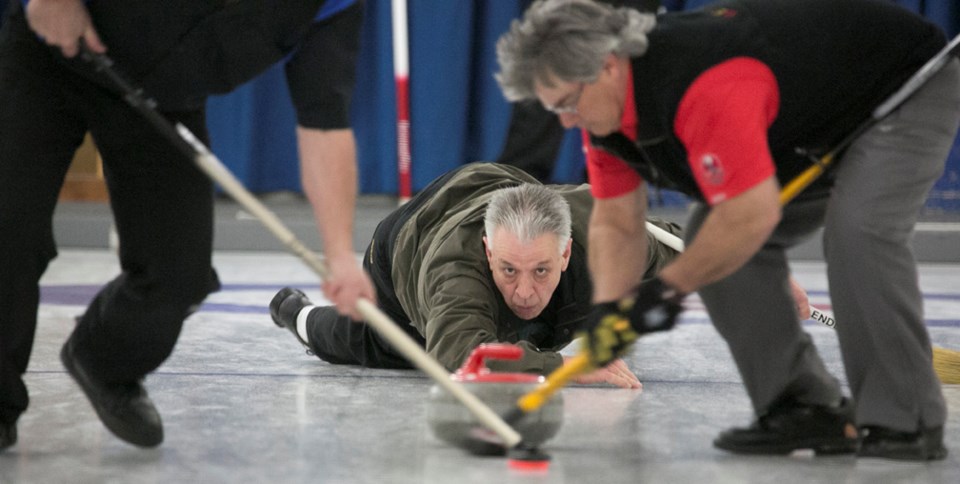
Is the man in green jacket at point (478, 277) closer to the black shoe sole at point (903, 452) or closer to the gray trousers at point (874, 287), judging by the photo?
the gray trousers at point (874, 287)

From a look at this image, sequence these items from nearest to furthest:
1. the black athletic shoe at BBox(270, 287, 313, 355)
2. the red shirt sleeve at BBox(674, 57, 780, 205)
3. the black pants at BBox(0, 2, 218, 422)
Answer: the red shirt sleeve at BBox(674, 57, 780, 205) → the black pants at BBox(0, 2, 218, 422) → the black athletic shoe at BBox(270, 287, 313, 355)

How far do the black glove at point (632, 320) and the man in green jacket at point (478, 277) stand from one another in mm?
863

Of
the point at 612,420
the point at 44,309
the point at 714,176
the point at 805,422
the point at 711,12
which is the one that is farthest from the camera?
the point at 44,309

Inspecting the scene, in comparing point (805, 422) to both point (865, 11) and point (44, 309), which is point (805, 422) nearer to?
point (865, 11)

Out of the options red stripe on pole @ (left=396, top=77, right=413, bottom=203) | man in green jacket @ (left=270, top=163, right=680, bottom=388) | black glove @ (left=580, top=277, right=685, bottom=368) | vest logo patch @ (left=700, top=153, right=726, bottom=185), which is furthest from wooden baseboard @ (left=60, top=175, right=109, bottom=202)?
vest logo patch @ (left=700, top=153, right=726, bottom=185)

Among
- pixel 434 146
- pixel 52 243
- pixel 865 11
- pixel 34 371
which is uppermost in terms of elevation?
pixel 865 11

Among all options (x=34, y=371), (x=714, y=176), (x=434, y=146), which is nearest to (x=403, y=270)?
(x=34, y=371)

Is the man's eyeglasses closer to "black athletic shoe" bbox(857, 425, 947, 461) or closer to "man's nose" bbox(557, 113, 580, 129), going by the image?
"man's nose" bbox(557, 113, 580, 129)

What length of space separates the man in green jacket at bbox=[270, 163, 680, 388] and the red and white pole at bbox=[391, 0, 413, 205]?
3389 millimetres

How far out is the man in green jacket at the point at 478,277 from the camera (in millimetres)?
3426

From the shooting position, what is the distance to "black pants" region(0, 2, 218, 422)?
8.39ft

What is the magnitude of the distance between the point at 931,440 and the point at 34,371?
2439 millimetres

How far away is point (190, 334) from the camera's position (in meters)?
4.39

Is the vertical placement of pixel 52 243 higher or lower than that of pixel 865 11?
lower
